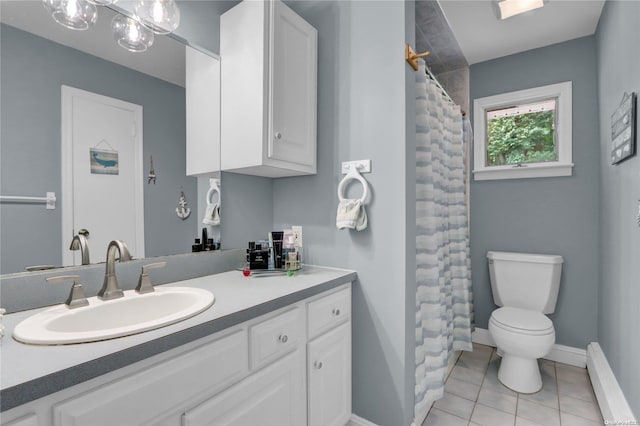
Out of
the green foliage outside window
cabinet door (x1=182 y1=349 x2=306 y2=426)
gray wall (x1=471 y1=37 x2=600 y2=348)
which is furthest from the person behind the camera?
the green foliage outside window

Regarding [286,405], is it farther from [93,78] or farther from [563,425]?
[563,425]

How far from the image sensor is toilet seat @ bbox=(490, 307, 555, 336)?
1940 millimetres

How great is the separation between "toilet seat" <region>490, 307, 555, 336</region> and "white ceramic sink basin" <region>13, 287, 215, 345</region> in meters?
1.93

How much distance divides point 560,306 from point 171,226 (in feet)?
9.46

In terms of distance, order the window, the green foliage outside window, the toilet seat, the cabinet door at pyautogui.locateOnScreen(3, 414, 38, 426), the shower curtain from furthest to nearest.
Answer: the green foliage outside window → the window → the toilet seat → the shower curtain → the cabinet door at pyautogui.locateOnScreen(3, 414, 38, 426)

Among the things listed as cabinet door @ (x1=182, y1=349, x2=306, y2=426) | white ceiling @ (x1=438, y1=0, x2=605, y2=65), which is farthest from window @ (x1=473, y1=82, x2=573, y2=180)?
cabinet door @ (x1=182, y1=349, x2=306, y2=426)

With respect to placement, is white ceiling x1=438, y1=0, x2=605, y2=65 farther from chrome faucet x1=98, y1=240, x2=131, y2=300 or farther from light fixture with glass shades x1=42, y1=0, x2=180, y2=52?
chrome faucet x1=98, y1=240, x2=131, y2=300

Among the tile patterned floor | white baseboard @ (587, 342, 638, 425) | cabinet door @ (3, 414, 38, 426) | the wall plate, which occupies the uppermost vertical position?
the wall plate

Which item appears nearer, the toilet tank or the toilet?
the toilet

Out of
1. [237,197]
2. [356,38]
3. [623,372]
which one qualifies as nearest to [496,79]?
[356,38]

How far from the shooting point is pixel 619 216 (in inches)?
67.8

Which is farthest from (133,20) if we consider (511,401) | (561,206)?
(561,206)

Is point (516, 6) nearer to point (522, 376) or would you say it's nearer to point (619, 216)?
point (619, 216)

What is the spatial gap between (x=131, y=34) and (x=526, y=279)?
2957 millimetres
